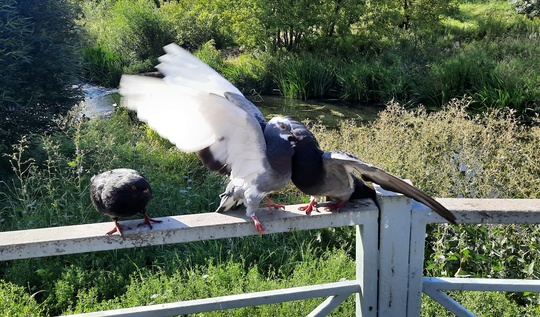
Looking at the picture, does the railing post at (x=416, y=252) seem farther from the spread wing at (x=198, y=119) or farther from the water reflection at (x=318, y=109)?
the water reflection at (x=318, y=109)

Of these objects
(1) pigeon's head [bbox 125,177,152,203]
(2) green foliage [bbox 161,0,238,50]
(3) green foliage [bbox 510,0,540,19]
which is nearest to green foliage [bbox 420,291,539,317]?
(1) pigeon's head [bbox 125,177,152,203]

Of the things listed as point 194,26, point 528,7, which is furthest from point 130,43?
point 528,7

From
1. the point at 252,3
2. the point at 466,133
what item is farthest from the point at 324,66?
the point at 466,133

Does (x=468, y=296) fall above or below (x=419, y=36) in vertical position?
below

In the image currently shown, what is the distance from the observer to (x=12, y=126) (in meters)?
5.49

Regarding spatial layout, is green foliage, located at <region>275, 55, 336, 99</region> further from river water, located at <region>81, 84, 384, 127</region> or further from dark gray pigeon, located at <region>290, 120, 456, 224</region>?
dark gray pigeon, located at <region>290, 120, 456, 224</region>

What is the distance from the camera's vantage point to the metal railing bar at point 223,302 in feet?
5.22

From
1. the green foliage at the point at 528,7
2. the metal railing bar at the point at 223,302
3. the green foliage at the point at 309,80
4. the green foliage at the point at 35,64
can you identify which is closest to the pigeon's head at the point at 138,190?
the metal railing bar at the point at 223,302

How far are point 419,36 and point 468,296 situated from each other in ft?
38.5

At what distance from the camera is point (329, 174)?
71.3 inches

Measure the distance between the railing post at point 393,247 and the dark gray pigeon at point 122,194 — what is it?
86cm

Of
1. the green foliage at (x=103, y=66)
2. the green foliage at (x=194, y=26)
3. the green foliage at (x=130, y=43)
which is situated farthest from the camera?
the green foliage at (x=194, y=26)

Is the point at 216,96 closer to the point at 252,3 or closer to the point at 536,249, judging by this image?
the point at 536,249

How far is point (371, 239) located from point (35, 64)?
498 cm
